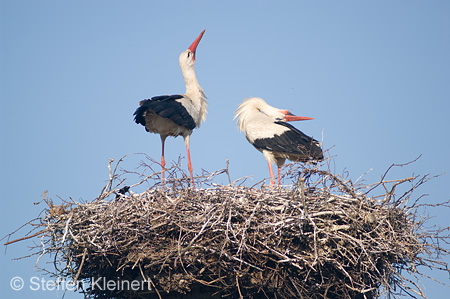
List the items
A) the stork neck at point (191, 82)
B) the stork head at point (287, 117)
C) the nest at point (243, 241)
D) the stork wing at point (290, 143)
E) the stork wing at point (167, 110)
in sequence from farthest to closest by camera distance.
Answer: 1. the stork head at point (287, 117)
2. the stork neck at point (191, 82)
3. the stork wing at point (290, 143)
4. the stork wing at point (167, 110)
5. the nest at point (243, 241)

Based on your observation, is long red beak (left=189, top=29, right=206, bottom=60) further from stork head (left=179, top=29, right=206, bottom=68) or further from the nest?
the nest

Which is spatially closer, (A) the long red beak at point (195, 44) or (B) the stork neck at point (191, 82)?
(B) the stork neck at point (191, 82)

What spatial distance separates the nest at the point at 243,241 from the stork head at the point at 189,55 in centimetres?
380

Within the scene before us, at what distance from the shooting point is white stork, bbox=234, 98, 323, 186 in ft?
29.0

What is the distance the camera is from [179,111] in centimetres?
854

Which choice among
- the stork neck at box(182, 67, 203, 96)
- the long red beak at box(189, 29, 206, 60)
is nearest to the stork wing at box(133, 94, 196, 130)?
the stork neck at box(182, 67, 203, 96)

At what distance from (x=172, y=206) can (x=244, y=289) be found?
3.49 feet

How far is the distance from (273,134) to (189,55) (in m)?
2.01

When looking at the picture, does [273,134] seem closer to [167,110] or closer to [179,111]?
[179,111]

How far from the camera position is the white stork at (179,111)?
27.2ft

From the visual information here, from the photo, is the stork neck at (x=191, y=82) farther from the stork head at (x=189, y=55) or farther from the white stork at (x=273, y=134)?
the white stork at (x=273, y=134)

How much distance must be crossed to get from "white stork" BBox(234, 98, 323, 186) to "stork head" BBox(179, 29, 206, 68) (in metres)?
1.07

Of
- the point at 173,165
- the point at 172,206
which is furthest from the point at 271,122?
the point at 172,206

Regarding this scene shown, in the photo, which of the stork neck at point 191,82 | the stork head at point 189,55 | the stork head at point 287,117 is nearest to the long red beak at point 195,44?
the stork head at point 189,55
